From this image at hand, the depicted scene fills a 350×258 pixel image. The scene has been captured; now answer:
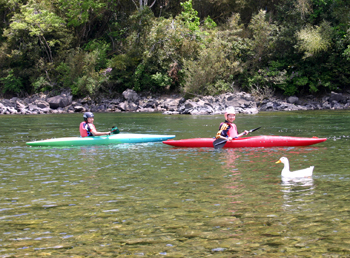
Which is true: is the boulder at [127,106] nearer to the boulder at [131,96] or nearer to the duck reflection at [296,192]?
the boulder at [131,96]

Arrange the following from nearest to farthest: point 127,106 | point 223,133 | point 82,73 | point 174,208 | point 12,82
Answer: point 174,208 → point 223,133 → point 127,106 → point 82,73 → point 12,82

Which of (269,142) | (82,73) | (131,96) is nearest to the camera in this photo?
(269,142)

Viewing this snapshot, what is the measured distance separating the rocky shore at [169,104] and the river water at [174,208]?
19631 mm

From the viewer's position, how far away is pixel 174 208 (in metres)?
5.03

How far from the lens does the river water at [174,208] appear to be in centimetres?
385

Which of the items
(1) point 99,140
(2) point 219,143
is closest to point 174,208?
(2) point 219,143

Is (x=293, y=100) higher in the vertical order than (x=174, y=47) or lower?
lower

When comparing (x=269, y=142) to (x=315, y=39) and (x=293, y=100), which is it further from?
(x=293, y=100)

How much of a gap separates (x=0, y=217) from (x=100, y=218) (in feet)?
4.09

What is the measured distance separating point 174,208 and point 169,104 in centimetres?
2749

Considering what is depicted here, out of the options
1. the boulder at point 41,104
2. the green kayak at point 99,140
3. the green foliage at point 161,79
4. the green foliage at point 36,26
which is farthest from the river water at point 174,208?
the green foliage at point 36,26

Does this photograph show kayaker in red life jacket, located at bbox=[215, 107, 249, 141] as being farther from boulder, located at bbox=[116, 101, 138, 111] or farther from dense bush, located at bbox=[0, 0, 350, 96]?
boulder, located at bbox=[116, 101, 138, 111]

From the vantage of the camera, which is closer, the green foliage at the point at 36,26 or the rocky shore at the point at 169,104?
the rocky shore at the point at 169,104

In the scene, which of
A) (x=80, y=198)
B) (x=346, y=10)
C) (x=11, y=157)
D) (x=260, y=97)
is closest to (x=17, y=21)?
(x=260, y=97)
